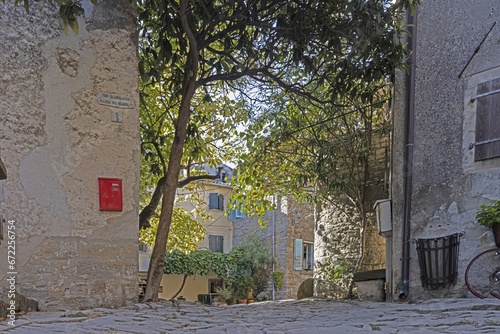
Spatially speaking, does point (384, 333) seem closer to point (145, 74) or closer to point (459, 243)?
point (459, 243)

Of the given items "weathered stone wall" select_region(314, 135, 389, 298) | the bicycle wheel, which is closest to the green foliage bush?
the bicycle wheel

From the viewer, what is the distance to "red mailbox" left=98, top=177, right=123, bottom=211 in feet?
18.6

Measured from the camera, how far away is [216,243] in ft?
78.5

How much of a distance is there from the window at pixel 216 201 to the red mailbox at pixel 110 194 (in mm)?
18583

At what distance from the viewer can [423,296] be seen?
6.63 m

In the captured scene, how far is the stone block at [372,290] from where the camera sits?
304 inches

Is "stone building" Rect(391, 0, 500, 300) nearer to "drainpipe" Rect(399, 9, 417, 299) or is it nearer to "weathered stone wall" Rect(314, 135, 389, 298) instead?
"drainpipe" Rect(399, 9, 417, 299)

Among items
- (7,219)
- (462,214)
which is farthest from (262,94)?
(7,219)

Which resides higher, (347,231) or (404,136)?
(404,136)

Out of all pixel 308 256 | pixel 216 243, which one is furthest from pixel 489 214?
pixel 216 243

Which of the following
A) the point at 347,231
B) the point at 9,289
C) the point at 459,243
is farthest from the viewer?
the point at 347,231

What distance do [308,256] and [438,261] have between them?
14.9 metres

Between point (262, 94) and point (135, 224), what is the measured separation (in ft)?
13.0

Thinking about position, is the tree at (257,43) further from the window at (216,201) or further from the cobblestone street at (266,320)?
the window at (216,201)
